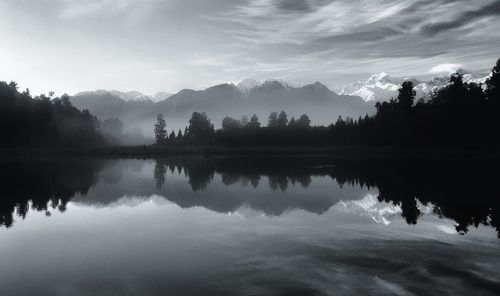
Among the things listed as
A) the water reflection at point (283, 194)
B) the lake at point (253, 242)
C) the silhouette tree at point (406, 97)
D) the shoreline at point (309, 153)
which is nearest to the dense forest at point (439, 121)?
the silhouette tree at point (406, 97)

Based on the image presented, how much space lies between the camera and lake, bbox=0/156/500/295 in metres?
14.2

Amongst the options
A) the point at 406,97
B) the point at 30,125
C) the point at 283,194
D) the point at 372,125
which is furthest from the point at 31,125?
the point at 406,97

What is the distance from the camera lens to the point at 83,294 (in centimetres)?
1328

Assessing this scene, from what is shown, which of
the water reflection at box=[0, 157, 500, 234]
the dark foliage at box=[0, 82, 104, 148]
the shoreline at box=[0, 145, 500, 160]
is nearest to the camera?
the water reflection at box=[0, 157, 500, 234]

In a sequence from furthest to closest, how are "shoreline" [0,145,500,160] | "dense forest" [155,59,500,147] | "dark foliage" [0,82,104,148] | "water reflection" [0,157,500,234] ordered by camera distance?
"dark foliage" [0,82,104,148], "dense forest" [155,59,500,147], "shoreline" [0,145,500,160], "water reflection" [0,157,500,234]

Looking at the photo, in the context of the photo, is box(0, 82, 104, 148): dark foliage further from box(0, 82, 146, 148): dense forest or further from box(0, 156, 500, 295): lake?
box(0, 156, 500, 295): lake

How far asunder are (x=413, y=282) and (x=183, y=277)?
26.6ft

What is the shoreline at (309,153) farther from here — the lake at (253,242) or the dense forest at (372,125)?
the lake at (253,242)

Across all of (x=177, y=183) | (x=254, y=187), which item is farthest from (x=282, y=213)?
(x=177, y=183)

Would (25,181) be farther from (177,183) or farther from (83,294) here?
(83,294)

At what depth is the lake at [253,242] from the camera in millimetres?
14219

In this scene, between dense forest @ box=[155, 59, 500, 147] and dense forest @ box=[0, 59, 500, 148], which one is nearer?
dense forest @ box=[155, 59, 500, 147]

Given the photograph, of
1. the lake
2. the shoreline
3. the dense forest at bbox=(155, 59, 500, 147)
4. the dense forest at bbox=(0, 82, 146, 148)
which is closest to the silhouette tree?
the dense forest at bbox=(155, 59, 500, 147)

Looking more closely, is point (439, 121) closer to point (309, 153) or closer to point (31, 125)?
point (309, 153)
